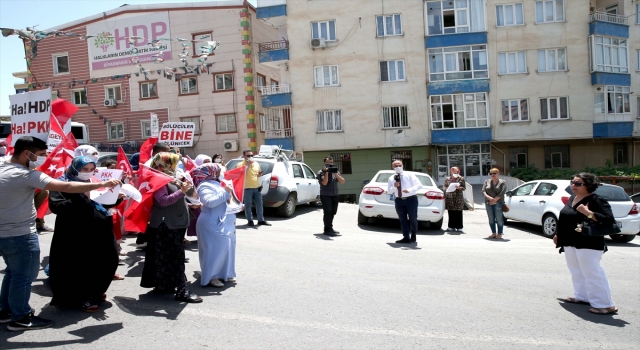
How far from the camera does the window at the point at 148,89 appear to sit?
32.6m

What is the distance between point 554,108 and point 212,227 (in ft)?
87.0

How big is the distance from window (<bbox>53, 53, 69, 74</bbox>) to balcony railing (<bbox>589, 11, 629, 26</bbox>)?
34.9 meters

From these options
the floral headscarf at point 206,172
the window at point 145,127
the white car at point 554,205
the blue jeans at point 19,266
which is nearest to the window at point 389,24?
the white car at point 554,205

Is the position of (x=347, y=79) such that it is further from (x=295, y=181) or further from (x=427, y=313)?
(x=427, y=313)

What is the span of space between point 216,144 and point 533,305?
2739cm

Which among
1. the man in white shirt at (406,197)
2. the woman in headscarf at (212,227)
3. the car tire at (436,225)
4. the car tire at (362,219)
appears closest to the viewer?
the woman in headscarf at (212,227)

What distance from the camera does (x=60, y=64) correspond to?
34.4m

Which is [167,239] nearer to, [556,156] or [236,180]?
[236,180]

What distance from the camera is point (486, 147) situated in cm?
2883

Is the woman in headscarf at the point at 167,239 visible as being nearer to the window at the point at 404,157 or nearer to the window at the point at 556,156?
the window at the point at 404,157

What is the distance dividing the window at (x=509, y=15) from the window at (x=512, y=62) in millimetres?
1727

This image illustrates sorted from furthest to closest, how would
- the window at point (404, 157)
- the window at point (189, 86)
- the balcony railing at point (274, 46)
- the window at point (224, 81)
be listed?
the window at point (189, 86)
the window at point (224, 81)
the window at point (404, 157)
the balcony railing at point (274, 46)

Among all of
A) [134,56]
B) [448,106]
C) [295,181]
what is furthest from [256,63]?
[295,181]

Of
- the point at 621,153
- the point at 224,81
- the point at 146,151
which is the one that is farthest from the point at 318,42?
the point at 146,151
